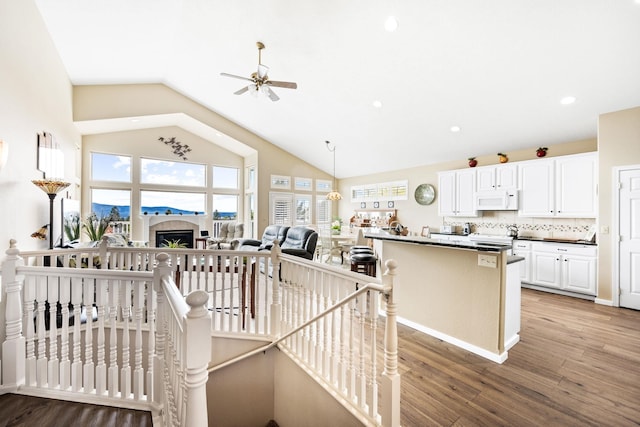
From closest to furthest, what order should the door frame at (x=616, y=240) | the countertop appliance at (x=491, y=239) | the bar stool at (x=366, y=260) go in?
the bar stool at (x=366, y=260)
the door frame at (x=616, y=240)
the countertop appliance at (x=491, y=239)

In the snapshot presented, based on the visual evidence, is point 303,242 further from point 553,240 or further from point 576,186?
point 576,186

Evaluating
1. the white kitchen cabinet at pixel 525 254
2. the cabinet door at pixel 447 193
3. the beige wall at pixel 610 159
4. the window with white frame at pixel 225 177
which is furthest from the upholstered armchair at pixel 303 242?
the beige wall at pixel 610 159

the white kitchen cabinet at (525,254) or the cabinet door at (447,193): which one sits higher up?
the cabinet door at (447,193)

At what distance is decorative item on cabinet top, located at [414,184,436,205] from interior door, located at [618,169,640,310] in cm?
305

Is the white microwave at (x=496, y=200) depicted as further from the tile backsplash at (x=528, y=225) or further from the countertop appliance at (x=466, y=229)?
the countertop appliance at (x=466, y=229)

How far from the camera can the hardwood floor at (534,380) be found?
5.71 ft

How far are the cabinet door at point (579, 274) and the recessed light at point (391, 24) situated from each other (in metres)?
4.32

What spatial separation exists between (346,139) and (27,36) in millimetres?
5170

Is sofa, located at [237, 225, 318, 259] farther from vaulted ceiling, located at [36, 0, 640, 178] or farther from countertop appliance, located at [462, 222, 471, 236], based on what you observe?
countertop appliance, located at [462, 222, 471, 236]

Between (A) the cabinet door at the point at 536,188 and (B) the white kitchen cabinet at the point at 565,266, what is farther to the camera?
(A) the cabinet door at the point at 536,188

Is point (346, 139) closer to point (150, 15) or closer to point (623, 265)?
point (150, 15)

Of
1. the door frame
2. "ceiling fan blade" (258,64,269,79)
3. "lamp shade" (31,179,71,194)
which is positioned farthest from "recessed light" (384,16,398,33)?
"lamp shade" (31,179,71,194)

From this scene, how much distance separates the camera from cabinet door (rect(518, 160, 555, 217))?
14.6 ft

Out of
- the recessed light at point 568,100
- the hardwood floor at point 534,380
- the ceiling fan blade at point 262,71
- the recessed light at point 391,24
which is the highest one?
the recessed light at point 391,24
